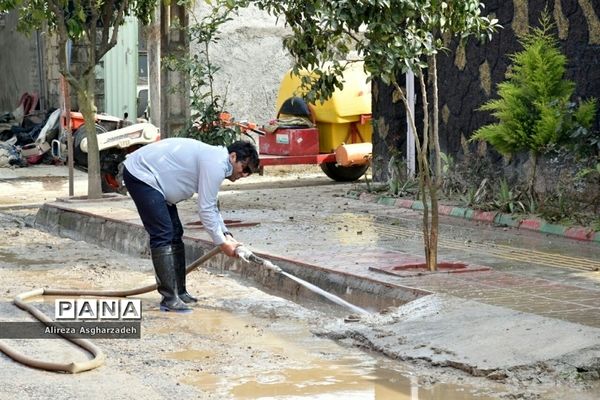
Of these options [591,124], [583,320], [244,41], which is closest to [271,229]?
[591,124]

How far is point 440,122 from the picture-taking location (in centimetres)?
1542

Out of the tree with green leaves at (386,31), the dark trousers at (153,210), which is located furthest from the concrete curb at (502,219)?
the dark trousers at (153,210)

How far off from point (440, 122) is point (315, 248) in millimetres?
4591

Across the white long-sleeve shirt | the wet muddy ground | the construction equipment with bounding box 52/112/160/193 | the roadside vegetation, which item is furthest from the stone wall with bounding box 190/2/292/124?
the white long-sleeve shirt

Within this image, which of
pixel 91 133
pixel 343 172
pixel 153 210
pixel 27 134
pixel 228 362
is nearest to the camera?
pixel 228 362

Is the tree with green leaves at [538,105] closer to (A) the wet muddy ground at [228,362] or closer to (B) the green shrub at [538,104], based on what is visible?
(B) the green shrub at [538,104]

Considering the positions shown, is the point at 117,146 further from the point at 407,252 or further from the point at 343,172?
the point at 407,252

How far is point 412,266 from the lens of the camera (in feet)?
32.4

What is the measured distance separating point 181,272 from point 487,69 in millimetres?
6254

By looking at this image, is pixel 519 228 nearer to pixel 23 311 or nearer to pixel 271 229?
pixel 271 229

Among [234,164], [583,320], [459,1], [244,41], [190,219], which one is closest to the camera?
[583,320]

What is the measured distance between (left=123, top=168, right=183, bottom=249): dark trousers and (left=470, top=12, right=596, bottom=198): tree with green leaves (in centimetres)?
526

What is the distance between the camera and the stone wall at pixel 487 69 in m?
12.8

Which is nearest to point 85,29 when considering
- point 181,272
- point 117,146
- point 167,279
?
point 117,146
